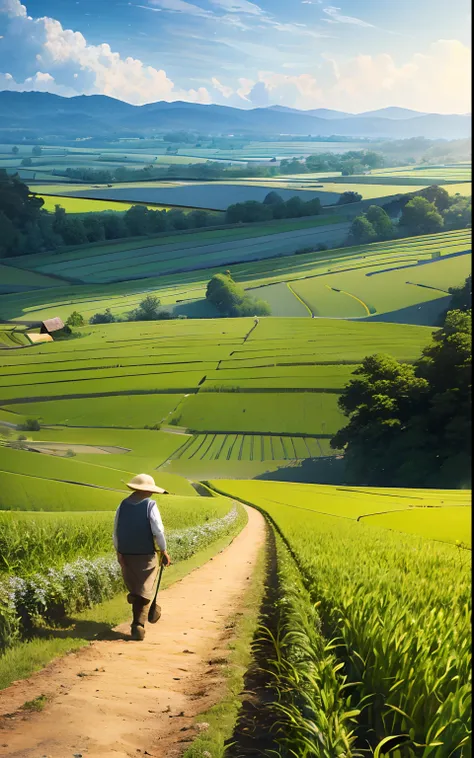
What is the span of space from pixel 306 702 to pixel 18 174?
12.3 m

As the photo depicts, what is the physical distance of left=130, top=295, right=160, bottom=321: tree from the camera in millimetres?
12484

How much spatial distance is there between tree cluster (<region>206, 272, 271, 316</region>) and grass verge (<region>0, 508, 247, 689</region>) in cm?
560

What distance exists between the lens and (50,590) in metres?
5.50

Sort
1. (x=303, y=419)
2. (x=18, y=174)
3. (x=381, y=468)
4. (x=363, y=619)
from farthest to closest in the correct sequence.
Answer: (x=18, y=174) < (x=303, y=419) < (x=381, y=468) < (x=363, y=619)

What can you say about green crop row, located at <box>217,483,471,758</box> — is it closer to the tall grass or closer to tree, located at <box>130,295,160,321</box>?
the tall grass

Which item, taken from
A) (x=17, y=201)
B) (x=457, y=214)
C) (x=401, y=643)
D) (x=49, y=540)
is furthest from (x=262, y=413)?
(x=401, y=643)

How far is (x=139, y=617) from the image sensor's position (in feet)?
17.7

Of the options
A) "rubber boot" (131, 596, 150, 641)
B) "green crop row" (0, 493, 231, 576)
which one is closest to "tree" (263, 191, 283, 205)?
"green crop row" (0, 493, 231, 576)

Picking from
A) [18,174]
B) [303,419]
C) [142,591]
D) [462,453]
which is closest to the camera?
[142,591]

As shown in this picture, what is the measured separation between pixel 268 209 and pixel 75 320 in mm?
3494

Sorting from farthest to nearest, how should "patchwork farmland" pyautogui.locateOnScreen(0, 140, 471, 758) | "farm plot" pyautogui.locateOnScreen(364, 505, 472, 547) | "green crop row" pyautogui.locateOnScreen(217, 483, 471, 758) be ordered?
"farm plot" pyautogui.locateOnScreen(364, 505, 472, 547) → "patchwork farmland" pyautogui.locateOnScreen(0, 140, 471, 758) → "green crop row" pyautogui.locateOnScreen(217, 483, 471, 758)

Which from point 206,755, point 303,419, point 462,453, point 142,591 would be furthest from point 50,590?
point 303,419

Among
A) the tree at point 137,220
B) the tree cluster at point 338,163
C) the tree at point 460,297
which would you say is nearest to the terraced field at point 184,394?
the tree at point 460,297

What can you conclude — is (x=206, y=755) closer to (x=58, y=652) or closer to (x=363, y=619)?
(x=363, y=619)
